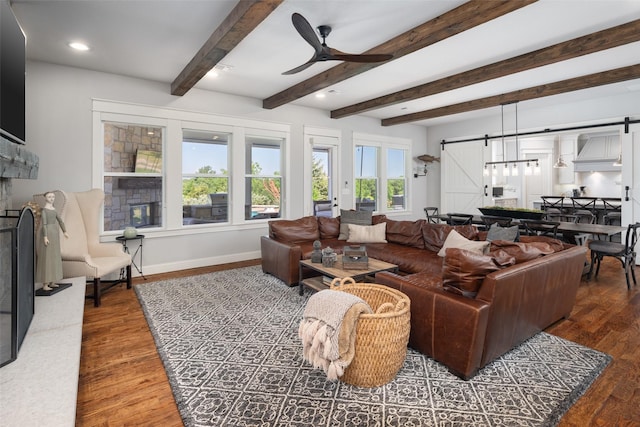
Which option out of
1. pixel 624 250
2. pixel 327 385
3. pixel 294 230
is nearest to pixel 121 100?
pixel 294 230

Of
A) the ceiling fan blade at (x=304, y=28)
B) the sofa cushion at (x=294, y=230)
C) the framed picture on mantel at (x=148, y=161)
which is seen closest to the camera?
the ceiling fan blade at (x=304, y=28)

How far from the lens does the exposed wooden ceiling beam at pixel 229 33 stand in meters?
2.39

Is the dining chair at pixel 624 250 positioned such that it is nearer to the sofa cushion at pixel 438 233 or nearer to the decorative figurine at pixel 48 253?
the sofa cushion at pixel 438 233

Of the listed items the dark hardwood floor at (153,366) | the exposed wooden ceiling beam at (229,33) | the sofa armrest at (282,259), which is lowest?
the dark hardwood floor at (153,366)

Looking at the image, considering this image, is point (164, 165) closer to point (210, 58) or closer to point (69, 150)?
point (69, 150)

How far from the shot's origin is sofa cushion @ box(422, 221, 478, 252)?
12.9 ft

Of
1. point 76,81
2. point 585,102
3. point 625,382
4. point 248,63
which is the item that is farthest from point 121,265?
point 585,102

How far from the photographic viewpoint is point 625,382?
2.12 metres

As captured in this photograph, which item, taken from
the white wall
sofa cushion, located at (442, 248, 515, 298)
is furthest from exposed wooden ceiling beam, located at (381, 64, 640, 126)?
sofa cushion, located at (442, 248, 515, 298)

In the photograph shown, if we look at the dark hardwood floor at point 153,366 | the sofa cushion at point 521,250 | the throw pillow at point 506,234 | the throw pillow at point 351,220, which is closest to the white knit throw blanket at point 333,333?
the dark hardwood floor at point 153,366

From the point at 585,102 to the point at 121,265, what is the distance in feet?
25.1

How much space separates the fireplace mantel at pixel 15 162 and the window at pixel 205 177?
247 centimetres

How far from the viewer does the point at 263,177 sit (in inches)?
231

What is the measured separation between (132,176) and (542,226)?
583cm
